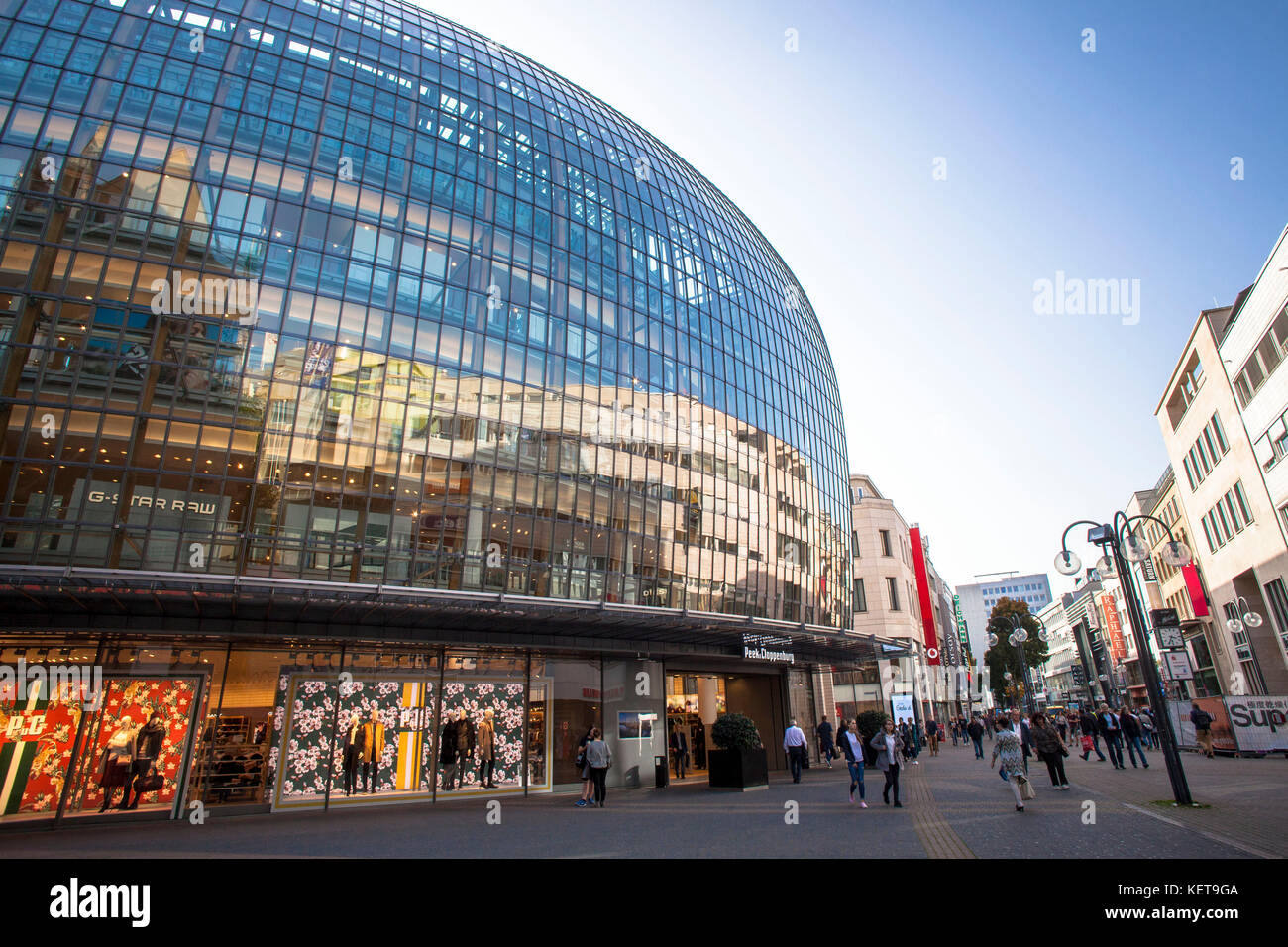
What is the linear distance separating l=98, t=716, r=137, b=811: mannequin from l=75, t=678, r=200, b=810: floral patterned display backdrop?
93 mm

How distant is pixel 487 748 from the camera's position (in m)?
23.8

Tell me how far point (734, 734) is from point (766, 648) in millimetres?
8550

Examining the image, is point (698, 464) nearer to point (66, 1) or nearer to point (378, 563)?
point (378, 563)

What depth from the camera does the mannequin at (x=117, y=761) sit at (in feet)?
59.2

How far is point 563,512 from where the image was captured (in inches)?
1096

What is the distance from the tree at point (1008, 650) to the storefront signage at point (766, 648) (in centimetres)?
6478

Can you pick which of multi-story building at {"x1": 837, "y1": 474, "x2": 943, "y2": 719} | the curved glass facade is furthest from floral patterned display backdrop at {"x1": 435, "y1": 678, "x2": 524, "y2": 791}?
multi-story building at {"x1": 837, "y1": 474, "x2": 943, "y2": 719}

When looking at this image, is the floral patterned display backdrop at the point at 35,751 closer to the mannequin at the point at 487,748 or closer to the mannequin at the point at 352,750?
the mannequin at the point at 352,750

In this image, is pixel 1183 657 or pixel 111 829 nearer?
pixel 111 829

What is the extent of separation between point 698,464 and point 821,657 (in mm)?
13483

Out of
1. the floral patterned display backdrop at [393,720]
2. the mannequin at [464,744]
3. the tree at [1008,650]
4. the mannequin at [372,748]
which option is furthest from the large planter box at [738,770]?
the tree at [1008,650]

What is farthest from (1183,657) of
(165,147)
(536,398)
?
(165,147)
